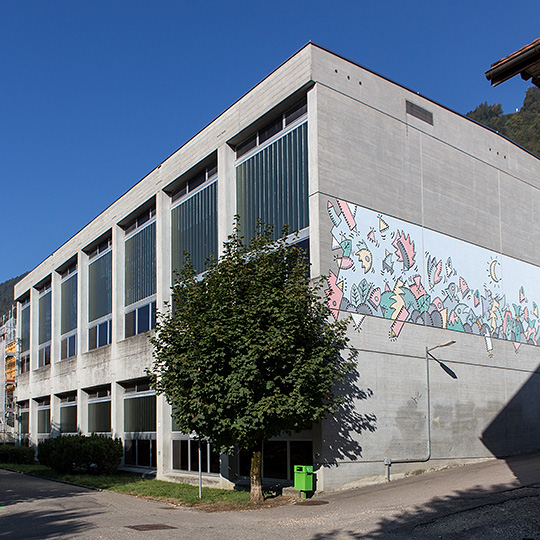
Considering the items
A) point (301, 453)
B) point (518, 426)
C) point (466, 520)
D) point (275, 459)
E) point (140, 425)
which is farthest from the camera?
point (140, 425)

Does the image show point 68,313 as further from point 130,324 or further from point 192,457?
point 192,457

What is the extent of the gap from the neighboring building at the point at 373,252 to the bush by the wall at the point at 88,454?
5.11ft

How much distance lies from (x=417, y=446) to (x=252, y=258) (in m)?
8.74

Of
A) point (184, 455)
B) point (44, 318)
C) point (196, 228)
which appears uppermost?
point (196, 228)

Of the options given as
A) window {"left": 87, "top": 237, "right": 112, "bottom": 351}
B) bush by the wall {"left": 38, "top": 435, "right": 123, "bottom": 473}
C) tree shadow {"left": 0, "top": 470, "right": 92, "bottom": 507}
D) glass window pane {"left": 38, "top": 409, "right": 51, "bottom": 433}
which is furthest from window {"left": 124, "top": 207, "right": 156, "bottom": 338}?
glass window pane {"left": 38, "top": 409, "right": 51, "bottom": 433}

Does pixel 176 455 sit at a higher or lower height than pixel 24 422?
higher

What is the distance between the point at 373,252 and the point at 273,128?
5.76 metres

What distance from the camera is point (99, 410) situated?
3678 centimetres

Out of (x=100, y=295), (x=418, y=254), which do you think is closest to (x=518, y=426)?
(x=418, y=254)

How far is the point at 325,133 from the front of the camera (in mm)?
21859

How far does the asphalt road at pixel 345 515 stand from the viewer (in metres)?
13.3

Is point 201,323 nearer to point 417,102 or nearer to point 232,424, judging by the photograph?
point 232,424

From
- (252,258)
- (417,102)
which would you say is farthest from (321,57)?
(252,258)

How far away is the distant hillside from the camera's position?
297ft
